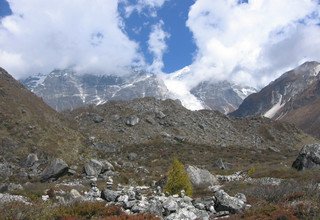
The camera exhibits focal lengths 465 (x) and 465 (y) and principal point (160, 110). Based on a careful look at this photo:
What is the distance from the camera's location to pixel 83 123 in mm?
116812

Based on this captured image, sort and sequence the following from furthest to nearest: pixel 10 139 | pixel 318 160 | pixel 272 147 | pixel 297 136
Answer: pixel 297 136
pixel 272 147
pixel 10 139
pixel 318 160

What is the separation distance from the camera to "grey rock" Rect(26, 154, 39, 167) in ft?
216

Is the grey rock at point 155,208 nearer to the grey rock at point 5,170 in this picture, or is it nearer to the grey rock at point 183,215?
the grey rock at point 183,215

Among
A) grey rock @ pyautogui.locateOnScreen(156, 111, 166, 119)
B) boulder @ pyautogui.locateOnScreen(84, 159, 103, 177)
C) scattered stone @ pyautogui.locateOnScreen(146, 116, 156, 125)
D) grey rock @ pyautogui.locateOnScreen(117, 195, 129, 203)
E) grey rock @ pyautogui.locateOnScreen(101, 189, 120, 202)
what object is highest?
grey rock @ pyautogui.locateOnScreen(156, 111, 166, 119)

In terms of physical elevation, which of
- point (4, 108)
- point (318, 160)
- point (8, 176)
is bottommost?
point (318, 160)

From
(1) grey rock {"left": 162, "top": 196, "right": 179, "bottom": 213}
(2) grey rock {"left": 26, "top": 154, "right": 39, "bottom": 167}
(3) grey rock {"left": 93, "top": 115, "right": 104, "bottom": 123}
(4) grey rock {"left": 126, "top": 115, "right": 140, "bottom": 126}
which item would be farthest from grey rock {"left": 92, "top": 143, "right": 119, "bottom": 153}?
(1) grey rock {"left": 162, "top": 196, "right": 179, "bottom": 213}

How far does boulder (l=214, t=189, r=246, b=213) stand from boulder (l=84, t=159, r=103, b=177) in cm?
3613

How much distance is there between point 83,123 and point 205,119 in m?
37.5

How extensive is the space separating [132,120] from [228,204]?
9483cm

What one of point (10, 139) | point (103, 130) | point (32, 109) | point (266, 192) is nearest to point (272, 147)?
point (103, 130)

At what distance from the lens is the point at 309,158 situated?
164 ft

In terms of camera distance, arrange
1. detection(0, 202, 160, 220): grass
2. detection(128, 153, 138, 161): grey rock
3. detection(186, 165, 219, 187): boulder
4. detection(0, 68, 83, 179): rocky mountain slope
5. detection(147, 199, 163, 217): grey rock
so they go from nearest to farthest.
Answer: detection(0, 202, 160, 220): grass < detection(147, 199, 163, 217): grey rock < detection(186, 165, 219, 187): boulder < detection(0, 68, 83, 179): rocky mountain slope < detection(128, 153, 138, 161): grey rock

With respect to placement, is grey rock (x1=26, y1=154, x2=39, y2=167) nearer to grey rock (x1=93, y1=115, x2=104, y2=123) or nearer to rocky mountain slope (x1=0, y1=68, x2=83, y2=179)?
rocky mountain slope (x1=0, y1=68, x2=83, y2=179)

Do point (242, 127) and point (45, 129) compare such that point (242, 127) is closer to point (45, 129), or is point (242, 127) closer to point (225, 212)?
point (45, 129)
